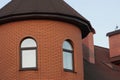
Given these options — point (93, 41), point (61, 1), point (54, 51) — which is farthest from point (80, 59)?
point (93, 41)

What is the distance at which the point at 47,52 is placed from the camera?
808 inches

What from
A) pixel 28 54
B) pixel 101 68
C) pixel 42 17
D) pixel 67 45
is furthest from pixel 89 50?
pixel 28 54

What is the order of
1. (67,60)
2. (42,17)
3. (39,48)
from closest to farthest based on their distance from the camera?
(39,48) < (42,17) < (67,60)

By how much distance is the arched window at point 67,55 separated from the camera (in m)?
21.1

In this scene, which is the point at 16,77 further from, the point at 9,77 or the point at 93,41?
the point at 93,41

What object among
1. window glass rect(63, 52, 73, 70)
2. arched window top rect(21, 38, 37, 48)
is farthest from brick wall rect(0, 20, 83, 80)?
window glass rect(63, 52, 73, 70)

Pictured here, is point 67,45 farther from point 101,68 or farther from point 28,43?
point 101,68

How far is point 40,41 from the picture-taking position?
2056 cm

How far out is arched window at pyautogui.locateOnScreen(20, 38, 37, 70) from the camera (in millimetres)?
20438

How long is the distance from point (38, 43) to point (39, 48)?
0.81 feet

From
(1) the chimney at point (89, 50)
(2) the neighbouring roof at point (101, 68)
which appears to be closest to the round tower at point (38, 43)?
(2) the neighbouring roof at point (101, 68)

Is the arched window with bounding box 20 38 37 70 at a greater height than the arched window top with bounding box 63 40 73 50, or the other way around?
the arched window top with bounding box 63 40 73 50

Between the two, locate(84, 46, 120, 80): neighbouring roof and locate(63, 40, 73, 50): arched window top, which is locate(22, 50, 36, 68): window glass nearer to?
locate(63, 40, 73, 50): arched window top

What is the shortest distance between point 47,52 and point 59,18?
1.81 m
